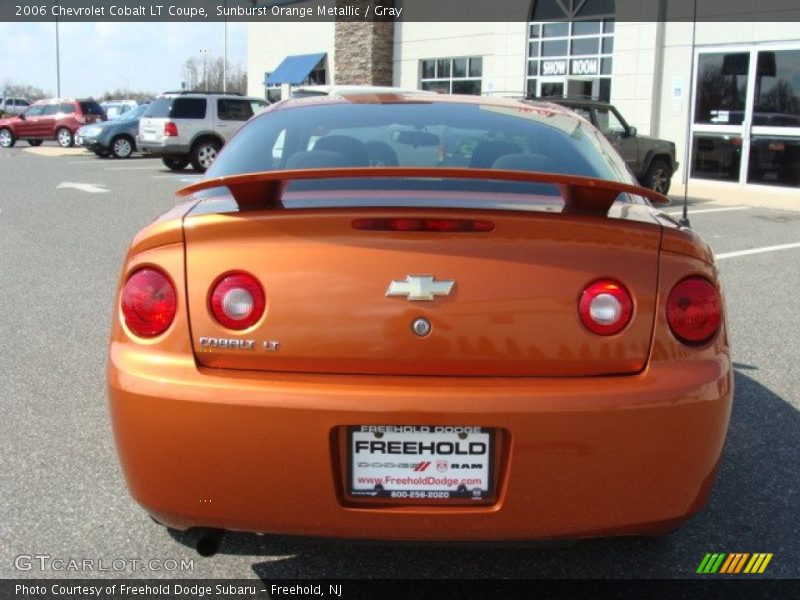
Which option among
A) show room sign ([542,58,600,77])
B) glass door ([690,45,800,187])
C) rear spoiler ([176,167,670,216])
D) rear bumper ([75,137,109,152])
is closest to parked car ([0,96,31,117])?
rear bumper ([75,137,109,152])

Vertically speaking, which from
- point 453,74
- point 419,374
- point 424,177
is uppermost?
point 453,74

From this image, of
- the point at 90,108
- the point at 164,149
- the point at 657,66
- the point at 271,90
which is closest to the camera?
the point at 657,66

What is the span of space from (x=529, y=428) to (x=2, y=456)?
8.51 ft

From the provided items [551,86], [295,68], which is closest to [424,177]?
[551,86]

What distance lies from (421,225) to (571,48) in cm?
2043

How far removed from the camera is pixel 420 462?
2.35m

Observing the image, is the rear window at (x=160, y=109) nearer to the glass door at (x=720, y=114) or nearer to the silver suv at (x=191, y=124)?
the silver suv at (x=191, y=124)

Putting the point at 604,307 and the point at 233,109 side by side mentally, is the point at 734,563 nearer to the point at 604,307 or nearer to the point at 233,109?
the point at 604,307

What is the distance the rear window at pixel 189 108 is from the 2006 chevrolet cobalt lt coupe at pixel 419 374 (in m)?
18.6

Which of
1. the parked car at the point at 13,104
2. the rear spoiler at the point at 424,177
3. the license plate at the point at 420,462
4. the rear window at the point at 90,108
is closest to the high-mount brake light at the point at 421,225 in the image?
the rear spoiler at the point at 424,177

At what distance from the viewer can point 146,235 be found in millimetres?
2578

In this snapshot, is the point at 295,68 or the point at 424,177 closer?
the point at 424,177

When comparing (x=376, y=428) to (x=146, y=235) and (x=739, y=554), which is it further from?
(x=739, y=554)

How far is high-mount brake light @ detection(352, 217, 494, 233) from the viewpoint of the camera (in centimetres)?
238
